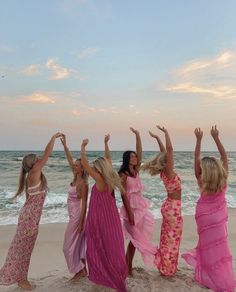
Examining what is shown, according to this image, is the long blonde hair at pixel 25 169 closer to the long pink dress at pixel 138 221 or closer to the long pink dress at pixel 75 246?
the long pink dress at pixel 75 246

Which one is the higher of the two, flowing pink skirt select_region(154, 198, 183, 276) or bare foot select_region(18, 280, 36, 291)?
flowing pink skirt select_region(154, 198, 183, 276)

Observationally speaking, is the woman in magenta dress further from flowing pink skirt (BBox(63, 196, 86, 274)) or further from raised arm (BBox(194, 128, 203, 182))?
raised arm (BBox(194, 128, 203, 182))

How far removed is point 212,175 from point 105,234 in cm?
152

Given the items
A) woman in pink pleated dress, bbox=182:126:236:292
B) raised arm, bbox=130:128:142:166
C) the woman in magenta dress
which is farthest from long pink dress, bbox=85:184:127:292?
woman in pink pleated dress, bbox=182:126:236:292

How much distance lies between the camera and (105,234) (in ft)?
15.3

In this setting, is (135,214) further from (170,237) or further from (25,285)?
(25,285)

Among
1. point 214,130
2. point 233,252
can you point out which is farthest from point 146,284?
point 233,252

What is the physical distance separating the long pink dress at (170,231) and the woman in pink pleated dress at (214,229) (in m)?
0.38

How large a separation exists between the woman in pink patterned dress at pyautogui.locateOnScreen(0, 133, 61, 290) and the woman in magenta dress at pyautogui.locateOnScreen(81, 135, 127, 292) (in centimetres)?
78

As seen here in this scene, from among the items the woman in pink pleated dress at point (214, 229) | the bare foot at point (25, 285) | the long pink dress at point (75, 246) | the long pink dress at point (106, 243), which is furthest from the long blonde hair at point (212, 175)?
the bare foot at point (25, 285)

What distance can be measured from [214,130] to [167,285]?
85.8 inches

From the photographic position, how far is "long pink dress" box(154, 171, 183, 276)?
200 inches

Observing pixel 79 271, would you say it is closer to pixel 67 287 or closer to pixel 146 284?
pixel 67 287

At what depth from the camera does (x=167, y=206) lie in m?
5.11
